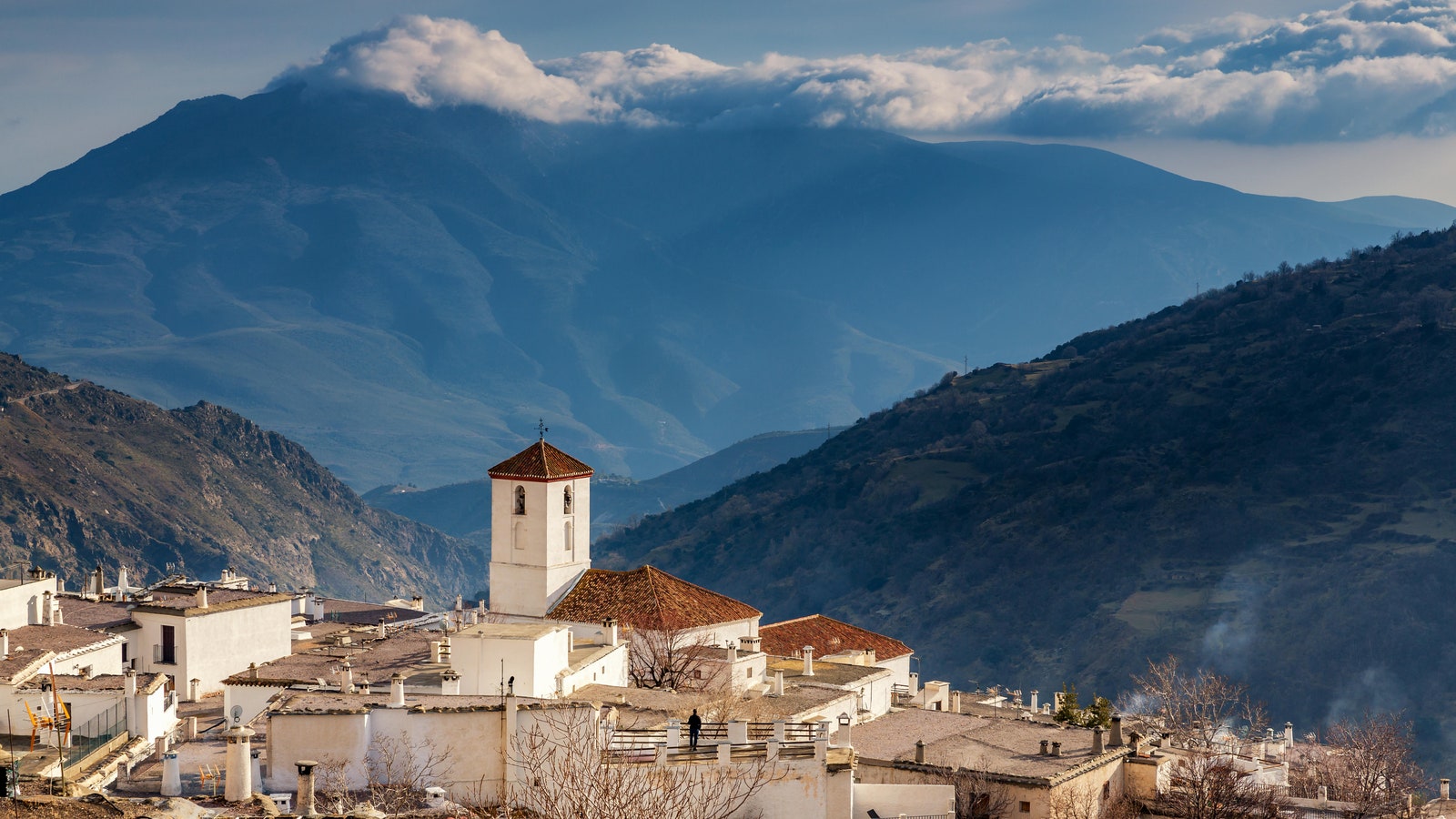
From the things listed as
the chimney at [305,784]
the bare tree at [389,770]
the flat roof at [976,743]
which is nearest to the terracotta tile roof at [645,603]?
the flat roof at [976,743]

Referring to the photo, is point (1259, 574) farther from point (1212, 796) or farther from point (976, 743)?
point (1212, 796)

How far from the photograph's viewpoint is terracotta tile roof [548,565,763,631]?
5300cm

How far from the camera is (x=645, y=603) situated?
5388 cm

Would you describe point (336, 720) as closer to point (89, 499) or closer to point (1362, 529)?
point (1362, 529)

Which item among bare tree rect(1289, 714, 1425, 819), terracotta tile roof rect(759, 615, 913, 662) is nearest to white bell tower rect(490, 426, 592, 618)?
terracotta tile roof rect(759, 615, 913, 662)

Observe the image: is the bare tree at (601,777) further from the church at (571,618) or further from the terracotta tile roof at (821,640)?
the terracotta tile roof at (821,640)

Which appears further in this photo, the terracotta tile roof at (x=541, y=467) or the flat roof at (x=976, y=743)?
the terracotta tile roof at (x=541, y=467)

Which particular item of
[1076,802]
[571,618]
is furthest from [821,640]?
[1076,802]

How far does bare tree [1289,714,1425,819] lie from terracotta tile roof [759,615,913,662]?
→ 1446cm

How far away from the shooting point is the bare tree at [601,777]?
24.9 m

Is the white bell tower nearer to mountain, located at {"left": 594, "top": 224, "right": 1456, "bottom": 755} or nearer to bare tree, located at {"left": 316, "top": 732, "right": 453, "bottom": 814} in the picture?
bare tree, located at {"left": 316, "top": 732, "right": 453, "bottom": 814}

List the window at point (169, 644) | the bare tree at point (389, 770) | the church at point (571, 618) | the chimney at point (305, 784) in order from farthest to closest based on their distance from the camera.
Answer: the window at point (169, 644) < the church at point (571, 618) < the bare tree at point (389, 770) < the chimney at point (305, 784)

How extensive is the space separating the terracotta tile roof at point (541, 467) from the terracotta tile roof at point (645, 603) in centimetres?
345

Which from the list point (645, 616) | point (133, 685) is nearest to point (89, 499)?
point (645, 616)
